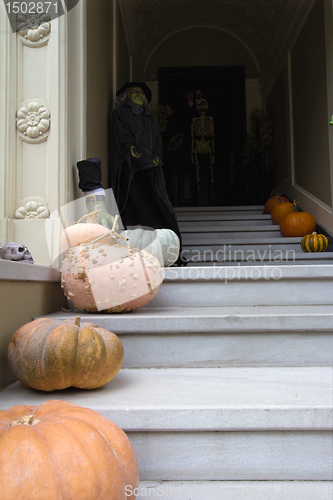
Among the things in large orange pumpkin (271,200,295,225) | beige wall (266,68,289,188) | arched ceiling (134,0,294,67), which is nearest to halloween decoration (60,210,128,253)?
large orange pumpkin (271,200,295,225)

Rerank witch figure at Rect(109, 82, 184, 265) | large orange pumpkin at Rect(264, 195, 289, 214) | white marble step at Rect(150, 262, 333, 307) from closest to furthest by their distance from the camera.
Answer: white marble step at Rect(150, 262, 333, 307)
witch figure at Rect(109, 82, 184, 265)
large orange pumpkin at Rect(264, 195, 289, 214)

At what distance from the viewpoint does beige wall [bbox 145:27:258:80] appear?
6.65 meters

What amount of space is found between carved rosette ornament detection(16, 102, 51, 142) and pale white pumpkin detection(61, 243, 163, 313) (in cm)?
76

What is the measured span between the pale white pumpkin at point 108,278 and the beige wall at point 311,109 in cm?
277

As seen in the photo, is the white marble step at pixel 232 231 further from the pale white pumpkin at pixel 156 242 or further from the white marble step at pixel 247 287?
the white marble step at pixel 247 287

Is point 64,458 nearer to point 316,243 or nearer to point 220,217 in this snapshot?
point 316,243

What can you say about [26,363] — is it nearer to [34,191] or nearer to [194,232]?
[34,191]

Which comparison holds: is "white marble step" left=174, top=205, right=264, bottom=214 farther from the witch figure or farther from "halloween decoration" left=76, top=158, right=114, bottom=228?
"halloween decoration" left=76, top=158, right=114, bottom=228

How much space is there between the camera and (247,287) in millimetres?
1723

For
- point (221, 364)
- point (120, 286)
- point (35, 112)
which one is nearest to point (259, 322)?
point (221, 364)

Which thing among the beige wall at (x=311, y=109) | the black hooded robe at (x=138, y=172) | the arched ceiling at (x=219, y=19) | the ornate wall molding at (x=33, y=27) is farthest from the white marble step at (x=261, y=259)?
the arched ceiling at (x=219, y=19)

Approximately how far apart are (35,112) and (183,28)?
221 inches

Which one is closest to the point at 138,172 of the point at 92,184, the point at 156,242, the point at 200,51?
the point at 92,184

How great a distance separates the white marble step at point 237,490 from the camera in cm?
83
